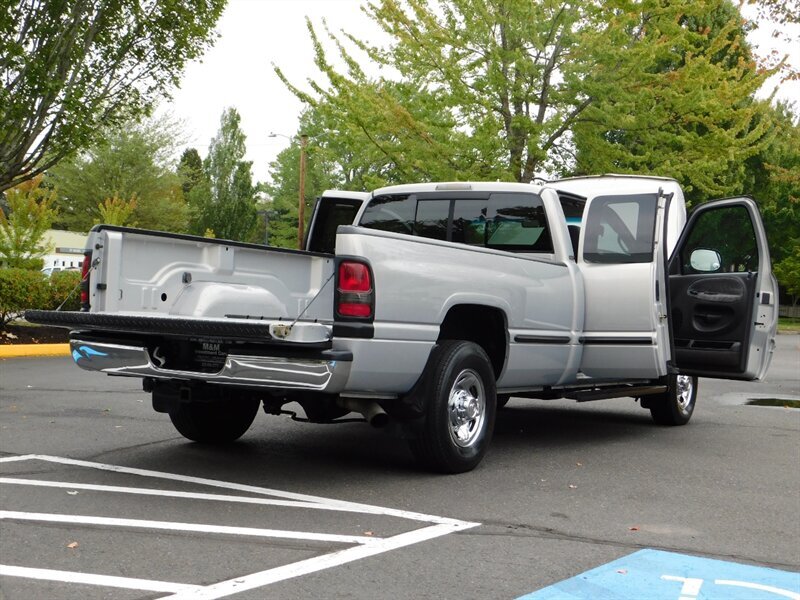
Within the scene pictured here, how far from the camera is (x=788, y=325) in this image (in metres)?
43.2

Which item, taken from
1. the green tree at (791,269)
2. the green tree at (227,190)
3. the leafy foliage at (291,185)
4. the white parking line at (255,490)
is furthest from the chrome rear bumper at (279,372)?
the green tree at (227,190)

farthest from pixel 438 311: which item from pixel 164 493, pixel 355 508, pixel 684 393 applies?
pixel 684 393

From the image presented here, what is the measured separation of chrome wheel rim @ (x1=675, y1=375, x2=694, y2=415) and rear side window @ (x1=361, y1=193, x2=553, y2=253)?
2680 mm

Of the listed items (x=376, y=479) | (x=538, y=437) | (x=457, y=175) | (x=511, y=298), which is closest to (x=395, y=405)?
(x=376, y=479)

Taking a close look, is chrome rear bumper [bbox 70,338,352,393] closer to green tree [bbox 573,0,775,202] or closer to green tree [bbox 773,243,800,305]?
green tree [bbox 573,0,775,202]

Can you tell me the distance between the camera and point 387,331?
19.5ft

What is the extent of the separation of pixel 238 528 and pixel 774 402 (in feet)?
29.7

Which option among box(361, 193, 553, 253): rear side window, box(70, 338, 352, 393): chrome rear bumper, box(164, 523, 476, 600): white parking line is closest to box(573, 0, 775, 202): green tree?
box(361, 193, 553, 253): rear side window

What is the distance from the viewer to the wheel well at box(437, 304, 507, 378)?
6902 millimetres

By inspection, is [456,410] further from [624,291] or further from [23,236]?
[23,236]

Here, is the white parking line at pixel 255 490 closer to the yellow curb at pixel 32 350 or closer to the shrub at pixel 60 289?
the yellow curb at pixel 32 350

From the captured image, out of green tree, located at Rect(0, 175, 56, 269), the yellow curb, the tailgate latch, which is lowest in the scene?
the yellow curb

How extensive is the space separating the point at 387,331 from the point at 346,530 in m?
1.38

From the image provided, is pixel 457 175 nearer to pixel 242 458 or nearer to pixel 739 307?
pixel 739 307
